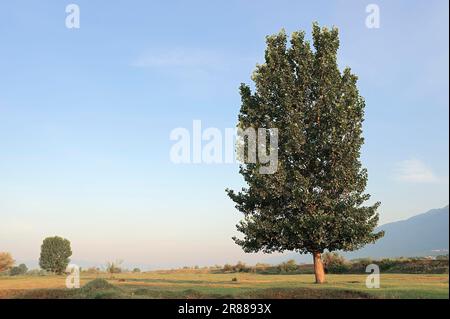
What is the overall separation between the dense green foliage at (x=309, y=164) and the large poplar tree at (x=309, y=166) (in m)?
0.08

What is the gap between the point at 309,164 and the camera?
141ft

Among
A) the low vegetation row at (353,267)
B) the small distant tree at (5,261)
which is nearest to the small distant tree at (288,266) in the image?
the low vegetation row at (353,267)

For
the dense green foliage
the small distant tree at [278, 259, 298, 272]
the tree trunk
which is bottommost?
the small distant tree at [278, 259, 298, 272]

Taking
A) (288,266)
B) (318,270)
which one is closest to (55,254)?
(288,266)

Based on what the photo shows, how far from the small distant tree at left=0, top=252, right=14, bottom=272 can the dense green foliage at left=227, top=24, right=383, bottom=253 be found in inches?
1934

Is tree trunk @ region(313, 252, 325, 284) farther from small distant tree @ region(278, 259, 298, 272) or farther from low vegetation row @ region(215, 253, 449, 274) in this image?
small distant tree @ region(278, 259, 298, 272)

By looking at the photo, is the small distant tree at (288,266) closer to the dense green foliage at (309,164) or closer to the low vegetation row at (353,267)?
the low vegetation row at (353,267)

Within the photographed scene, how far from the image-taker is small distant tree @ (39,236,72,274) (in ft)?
262

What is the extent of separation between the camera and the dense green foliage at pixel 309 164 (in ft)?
135

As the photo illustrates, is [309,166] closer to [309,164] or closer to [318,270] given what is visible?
[309,164]

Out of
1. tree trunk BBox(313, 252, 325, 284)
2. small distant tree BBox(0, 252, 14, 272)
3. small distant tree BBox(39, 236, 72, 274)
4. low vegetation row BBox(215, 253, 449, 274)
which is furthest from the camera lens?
small distant tree BBox(39, 236, 72, 274)

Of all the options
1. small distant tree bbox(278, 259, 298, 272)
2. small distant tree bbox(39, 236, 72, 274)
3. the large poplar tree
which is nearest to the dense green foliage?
the large poplar tree
